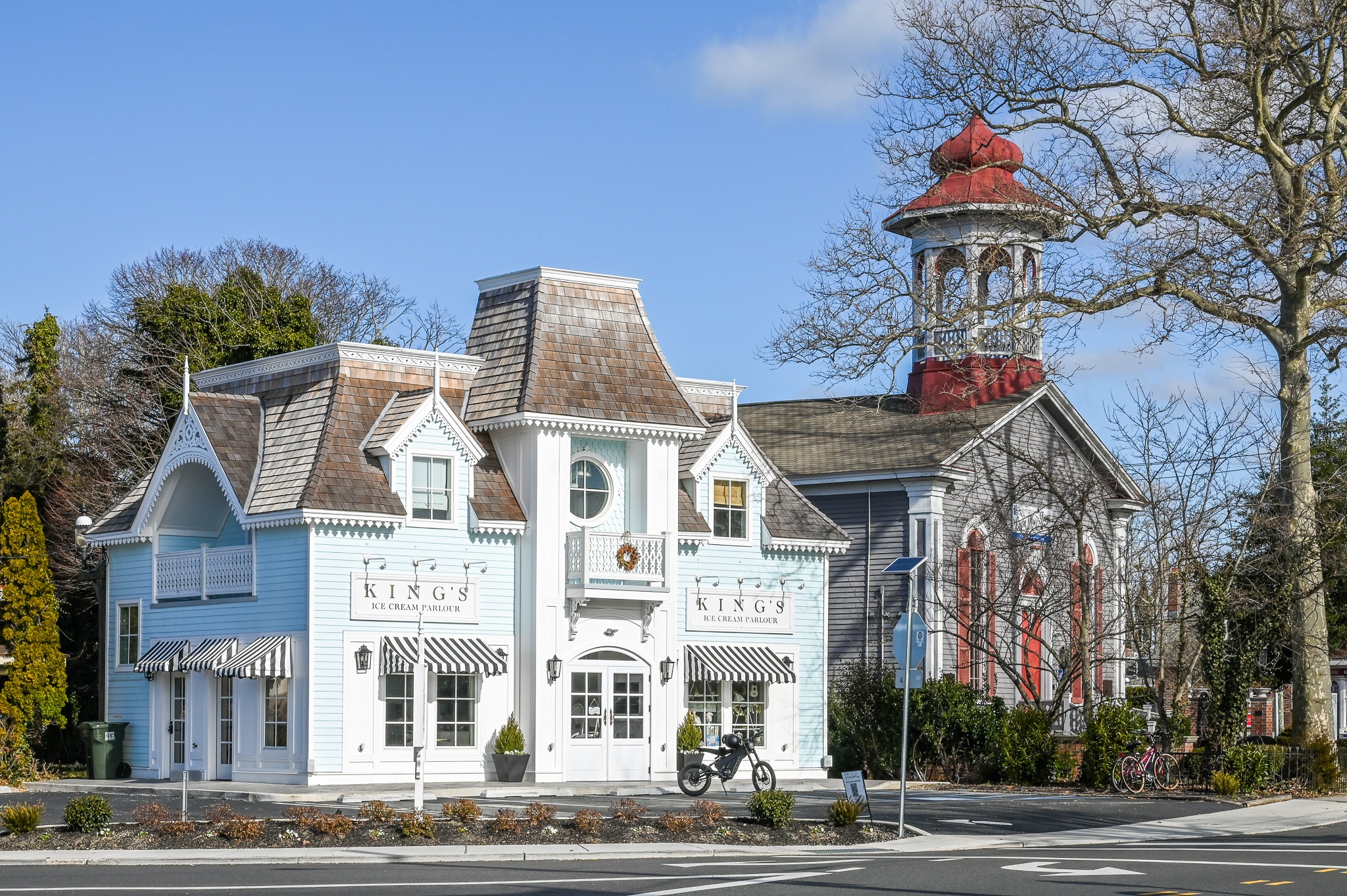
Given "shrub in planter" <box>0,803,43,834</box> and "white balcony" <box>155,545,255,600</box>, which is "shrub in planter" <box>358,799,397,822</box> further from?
"white balcony" <box>155,545,255,600</box>

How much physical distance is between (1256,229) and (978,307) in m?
5.34

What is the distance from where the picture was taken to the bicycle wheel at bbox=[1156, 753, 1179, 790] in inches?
1232

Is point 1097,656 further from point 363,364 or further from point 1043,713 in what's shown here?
point 363,364

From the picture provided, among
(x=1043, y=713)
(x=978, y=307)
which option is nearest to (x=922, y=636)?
(x=978, y=307)

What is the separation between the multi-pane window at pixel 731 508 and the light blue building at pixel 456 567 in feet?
0.25

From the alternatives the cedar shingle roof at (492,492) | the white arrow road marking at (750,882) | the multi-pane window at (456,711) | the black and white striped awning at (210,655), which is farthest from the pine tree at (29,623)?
the white arrow road marking at (750,882)

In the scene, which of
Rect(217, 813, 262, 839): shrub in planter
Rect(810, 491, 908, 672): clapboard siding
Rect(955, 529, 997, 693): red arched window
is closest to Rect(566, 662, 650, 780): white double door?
Rect(810, 491, 908, 672): clapboard siding

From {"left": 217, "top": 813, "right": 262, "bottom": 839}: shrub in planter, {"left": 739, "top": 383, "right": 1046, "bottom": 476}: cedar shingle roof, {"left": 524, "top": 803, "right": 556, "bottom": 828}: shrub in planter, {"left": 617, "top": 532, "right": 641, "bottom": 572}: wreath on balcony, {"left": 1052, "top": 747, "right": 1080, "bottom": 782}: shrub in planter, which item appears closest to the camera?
{"left": 217, "top": 813, "right": 262, "bottom": 839}: shrub in planter

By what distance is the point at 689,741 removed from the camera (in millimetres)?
34281

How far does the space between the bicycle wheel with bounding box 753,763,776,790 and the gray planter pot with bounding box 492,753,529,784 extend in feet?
14.0

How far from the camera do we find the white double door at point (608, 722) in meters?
32.8

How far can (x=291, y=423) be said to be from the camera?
108 feet

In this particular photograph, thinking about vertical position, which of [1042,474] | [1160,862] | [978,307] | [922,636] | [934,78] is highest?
[934,78]

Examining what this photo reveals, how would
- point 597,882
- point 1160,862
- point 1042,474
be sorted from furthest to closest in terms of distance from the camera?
point 1042,474 → point 1160,862 → point 597,882
